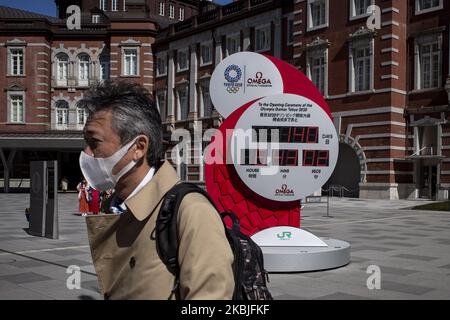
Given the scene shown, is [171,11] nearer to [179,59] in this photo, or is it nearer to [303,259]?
[179,59]

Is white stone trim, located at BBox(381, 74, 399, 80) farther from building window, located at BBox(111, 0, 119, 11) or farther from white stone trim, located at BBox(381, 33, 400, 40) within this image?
Result: building window, located at BBox(111, 0, 119, 11)

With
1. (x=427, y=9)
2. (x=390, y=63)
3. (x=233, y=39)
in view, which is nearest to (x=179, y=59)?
(x=233, y=39)

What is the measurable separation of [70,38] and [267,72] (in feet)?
133

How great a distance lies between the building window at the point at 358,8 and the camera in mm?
29234

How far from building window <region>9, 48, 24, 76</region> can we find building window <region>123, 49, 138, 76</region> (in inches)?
342

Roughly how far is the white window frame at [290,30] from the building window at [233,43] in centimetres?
481

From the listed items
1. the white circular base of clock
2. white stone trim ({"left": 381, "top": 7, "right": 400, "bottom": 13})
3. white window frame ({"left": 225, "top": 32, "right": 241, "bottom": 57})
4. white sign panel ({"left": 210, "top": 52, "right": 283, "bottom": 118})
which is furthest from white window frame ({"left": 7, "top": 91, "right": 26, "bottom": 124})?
the white circular base of clock

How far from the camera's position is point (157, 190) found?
2.21m

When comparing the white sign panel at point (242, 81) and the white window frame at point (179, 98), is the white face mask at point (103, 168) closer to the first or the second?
the white sign panel at point (242, 81)

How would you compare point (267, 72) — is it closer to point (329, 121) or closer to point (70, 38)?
point (329, 121)

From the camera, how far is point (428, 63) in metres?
28.4

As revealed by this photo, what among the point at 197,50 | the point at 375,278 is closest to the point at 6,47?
the point at 197,50

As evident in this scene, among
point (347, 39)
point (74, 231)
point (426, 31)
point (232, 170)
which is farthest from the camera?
point (347, 39)

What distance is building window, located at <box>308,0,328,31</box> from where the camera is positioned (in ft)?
104
